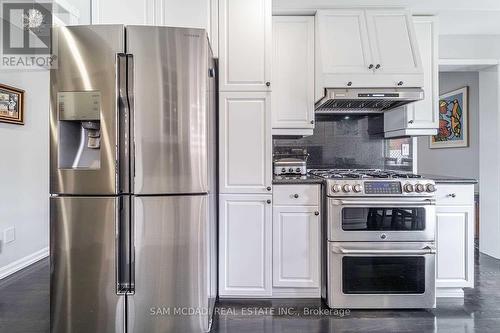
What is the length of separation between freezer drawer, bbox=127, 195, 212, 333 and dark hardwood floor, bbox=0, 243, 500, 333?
40 centimetres

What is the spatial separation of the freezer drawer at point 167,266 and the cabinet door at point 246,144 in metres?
0.53

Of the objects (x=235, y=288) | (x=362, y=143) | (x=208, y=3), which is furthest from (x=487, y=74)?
(x=235, y=288)

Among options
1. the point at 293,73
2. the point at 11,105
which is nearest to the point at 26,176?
the point at 11,105

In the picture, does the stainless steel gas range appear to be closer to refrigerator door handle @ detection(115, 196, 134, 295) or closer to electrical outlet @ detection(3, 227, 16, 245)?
refrigerator door handle @ detection(115, 196, 134, 295)

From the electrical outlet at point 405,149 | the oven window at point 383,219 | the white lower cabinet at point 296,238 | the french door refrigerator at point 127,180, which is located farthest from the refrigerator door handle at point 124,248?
the electrical outlet at point 405,149

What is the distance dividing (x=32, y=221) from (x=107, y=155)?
7.64 ft

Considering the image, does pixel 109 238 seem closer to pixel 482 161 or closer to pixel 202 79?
pixel 202 79

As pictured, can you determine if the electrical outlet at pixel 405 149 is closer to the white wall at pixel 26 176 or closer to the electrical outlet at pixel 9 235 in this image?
the white wall at pixel 26 176

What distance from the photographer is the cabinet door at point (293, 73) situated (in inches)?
106

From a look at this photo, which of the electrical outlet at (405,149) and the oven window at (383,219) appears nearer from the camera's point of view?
the oven window at (383,219)

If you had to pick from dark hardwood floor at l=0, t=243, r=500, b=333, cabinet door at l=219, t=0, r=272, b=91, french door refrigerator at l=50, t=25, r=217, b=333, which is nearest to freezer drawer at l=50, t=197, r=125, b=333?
french door refrigerator at l=50, t=25, r=217, b=333

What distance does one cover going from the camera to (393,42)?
8.49 feet

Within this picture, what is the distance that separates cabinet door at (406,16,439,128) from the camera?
2738 mm

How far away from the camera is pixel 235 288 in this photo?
7.42ft
